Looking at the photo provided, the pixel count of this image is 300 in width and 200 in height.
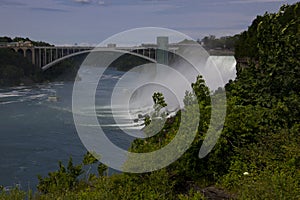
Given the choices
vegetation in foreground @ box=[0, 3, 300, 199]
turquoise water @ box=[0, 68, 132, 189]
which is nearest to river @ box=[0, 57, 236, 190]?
turquoise water @ box=[0, 68, 132, 189]

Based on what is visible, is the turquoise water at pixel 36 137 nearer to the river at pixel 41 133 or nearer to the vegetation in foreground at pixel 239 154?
the river at pixel 41 133

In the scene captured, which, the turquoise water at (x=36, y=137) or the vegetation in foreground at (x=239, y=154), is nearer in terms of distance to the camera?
the vegetation in foreground at (x=239, y=154)

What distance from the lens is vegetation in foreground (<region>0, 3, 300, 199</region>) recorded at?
9.23 feet

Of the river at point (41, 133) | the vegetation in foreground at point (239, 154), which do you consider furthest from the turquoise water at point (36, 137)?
the vegetation in foreground at point (239, 154)

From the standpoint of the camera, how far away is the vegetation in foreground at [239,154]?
9.23 ft

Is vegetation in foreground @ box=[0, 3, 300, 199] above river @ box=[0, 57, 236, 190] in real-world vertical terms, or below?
above

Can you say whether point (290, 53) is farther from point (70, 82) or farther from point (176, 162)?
point (70, 82)

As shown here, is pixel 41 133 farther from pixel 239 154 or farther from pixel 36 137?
pixel 239 154

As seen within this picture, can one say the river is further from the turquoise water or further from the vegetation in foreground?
the vegetation in foreground

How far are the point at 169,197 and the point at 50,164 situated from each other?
212 inches

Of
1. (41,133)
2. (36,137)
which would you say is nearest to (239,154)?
(36,137)

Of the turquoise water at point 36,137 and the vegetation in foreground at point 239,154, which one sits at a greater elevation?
the vegetation in foreground at point 239,154

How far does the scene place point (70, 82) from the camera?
24.6 metres

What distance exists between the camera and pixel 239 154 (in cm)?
329
